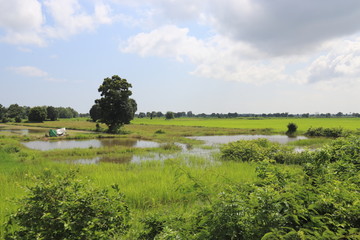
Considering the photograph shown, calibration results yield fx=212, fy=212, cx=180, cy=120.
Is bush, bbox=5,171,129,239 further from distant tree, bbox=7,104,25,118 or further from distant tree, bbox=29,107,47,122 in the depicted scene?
distant tree, bbox=7,104,25,118

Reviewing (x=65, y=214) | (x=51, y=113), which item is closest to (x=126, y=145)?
(x=65, y=214)

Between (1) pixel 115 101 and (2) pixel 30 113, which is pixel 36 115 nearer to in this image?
(2) pixel 30 113

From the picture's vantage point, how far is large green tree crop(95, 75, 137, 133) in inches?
1219

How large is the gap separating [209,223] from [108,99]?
30.5 m

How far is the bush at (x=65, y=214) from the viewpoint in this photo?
2.61m

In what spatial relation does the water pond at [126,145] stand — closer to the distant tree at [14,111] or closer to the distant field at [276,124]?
the distant field at [276,124]

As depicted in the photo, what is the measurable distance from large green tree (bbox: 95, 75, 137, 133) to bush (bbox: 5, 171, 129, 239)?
1153 inches

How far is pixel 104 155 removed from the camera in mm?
15727

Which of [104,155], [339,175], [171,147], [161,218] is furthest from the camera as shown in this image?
[171,147]

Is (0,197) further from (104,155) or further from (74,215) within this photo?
(104,155)

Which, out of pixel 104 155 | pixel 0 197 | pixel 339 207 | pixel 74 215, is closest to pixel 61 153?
pixel 104 155

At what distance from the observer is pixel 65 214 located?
8.55ft

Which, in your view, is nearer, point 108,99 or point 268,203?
point 268,203

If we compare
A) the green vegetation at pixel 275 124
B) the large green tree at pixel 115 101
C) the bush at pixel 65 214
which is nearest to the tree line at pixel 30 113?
the green vegetation at pixel 275 124
